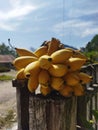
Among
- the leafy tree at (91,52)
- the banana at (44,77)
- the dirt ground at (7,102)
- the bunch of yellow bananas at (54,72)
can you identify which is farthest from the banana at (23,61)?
the dirt ground at (7,102)

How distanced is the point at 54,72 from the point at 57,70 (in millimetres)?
15

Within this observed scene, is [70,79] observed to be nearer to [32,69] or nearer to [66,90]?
[66,90]

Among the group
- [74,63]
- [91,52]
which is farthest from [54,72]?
[91,52]

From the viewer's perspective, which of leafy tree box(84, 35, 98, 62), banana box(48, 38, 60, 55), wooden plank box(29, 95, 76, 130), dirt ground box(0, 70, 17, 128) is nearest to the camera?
wooden plank box(29, 95, 76, 130)

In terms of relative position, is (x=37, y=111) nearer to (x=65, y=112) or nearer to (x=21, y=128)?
(x=65, y=112)

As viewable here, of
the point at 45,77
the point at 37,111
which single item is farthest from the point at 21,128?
the point at 45,77

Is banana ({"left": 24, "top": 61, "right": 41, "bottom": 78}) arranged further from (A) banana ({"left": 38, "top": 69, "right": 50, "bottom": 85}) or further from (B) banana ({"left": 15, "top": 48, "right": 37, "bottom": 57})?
(B) banana ({"left": 15, "top": 48, "right": 37, "bottom": 57})

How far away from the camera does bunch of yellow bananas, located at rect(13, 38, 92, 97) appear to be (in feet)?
4.69

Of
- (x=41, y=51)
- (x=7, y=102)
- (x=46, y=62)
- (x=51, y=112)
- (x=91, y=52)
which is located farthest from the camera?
(x=7, y=102)

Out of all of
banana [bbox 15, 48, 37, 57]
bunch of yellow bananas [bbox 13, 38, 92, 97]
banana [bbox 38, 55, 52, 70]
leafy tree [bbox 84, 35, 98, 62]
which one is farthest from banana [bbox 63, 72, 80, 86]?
leafy tree [bbox 84, 35, 98, 62]

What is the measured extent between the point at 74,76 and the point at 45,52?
0.22 meters

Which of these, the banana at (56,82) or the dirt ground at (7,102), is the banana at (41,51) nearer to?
the banana at (56,82)

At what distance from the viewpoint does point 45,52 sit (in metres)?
1.62

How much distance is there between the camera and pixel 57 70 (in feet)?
4.67
